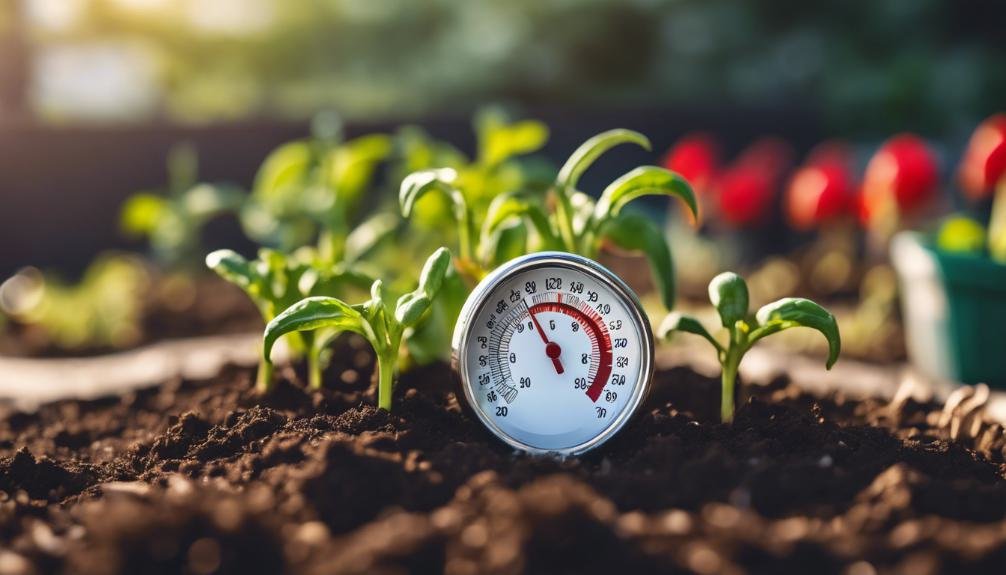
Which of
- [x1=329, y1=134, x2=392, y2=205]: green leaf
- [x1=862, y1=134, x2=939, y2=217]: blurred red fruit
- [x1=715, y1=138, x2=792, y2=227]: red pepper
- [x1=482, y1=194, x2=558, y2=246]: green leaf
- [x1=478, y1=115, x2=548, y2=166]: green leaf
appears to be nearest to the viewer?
[x1=482, y1=194, x2=558, y2=246]: green leaf

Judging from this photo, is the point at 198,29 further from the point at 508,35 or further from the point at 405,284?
the point at 405,284

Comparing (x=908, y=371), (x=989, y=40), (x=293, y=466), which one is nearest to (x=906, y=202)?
(x=908, y=371)

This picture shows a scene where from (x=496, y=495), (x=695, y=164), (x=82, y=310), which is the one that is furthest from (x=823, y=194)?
(x=496, y=495)

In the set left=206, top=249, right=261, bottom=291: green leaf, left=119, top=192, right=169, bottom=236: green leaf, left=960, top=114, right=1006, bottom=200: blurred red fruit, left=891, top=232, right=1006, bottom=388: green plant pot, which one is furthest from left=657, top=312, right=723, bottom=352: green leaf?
left=960, top=114, right=1006, bottom=200: blurred red fruit

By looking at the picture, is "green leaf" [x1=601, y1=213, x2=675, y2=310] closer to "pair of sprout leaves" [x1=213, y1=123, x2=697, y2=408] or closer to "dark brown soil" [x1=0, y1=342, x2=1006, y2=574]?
"pair of sprout leaves" [x1=213, y1=123, x2=697, y2=408]

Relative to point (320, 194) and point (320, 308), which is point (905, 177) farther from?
point (320, 308)

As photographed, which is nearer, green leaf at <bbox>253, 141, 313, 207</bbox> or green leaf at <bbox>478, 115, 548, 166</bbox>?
green leaf at <bbox>478, 115, 548, 166</bbox>

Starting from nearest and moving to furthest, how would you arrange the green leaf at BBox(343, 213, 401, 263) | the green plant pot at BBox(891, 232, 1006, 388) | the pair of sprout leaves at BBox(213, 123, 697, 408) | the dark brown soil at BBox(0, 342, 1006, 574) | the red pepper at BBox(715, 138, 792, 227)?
the dark brown soil at BBox(0, 342, 1006, 574) < the pair of sprout leaves at BBox(213, 123, 697, 408) < the green leaf at BBox(343, 213, 401, 263) < the green plant pot at BBox(891, 232, 1006, 388) < the red pepper at BBox(715, 138, 792, 227)

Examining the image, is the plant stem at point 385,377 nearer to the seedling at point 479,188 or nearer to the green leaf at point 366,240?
the seedling at point 479,188
